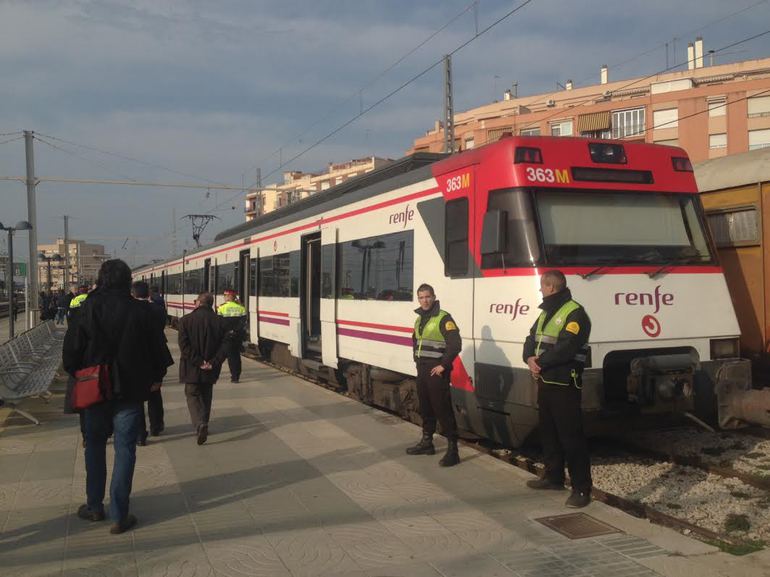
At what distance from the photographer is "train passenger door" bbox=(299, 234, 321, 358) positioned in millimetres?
11656

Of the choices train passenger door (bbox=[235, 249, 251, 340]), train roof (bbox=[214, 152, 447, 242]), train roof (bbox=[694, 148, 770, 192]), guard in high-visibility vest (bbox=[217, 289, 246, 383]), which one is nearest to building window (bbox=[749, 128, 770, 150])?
train roof (bbox=[214, 152, 447, 242])

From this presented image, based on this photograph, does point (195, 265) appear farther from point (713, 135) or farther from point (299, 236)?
point (713, 135)

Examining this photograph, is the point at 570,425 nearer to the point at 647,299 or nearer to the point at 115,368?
the point at 647,299

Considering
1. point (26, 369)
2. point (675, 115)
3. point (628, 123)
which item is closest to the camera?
point (26, 369)

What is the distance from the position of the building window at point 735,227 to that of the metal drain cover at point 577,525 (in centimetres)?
528

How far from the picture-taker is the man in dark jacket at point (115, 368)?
4.71 metres

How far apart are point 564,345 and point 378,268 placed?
4030 mm

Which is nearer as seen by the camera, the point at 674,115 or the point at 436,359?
the point at 436,359

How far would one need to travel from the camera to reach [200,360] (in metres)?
7.35

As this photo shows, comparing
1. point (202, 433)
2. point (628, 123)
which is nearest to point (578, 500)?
point (202, 433)

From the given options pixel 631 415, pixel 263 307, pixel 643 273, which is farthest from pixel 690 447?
pixel 263 307

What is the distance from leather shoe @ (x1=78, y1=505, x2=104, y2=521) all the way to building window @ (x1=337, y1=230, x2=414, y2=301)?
13.2 feet

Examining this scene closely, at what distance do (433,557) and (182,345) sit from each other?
4076 millimetres

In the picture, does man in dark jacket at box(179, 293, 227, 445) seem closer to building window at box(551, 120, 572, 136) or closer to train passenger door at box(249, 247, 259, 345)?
train passenger door at box(249, 247, 259, 345)
